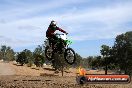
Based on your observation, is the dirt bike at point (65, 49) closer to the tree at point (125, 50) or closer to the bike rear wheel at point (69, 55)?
the bike rear wheel at point (69, 55)

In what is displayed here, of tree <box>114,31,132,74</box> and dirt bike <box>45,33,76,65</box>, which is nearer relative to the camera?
dirt bike <box>45,33,76,65</box>

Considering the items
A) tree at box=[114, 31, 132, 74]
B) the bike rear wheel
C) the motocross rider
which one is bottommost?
the bike rear wheel

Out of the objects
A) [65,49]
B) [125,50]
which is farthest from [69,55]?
[125,50]

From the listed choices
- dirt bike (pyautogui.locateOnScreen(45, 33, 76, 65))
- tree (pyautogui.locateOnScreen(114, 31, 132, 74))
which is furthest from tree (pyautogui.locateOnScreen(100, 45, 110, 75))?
dirt bike (pyautogui.locateOnScreen(45, 33, 76, 65))

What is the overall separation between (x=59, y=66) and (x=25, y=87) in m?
45.2

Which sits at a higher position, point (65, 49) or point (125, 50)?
point (125, 50)

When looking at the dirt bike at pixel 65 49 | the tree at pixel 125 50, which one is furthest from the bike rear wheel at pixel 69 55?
the tree at pixel 125 50

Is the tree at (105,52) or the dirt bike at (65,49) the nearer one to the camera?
the dirt bike at (65,49)

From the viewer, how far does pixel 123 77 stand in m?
77.5

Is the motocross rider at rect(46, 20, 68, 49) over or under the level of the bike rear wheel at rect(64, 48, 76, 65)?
over

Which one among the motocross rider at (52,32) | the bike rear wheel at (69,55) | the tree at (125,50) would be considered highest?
the tree at (125,50)

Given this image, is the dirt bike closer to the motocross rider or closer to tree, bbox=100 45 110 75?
the motocross rider

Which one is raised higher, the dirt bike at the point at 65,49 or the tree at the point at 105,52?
the tree at the point at 105,52

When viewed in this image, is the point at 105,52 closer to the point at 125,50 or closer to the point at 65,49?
the point at 125,50
